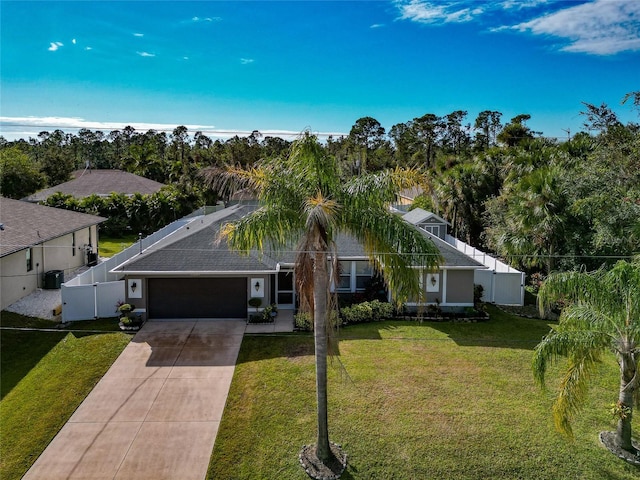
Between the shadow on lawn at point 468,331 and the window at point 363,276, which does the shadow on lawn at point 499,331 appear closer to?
Result: the shadow on lawn at point 468,331

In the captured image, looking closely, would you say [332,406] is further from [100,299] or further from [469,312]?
[100,299]

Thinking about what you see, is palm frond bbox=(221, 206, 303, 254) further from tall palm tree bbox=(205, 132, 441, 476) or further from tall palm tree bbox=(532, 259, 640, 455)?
tall palm tree bbox=(532, 259, 640, 455)

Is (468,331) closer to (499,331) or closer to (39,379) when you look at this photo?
(499,331)

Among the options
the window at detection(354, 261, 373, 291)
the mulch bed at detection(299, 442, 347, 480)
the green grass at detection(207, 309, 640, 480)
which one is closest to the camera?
the mulch bed at detection(299, 442, 347, 480)

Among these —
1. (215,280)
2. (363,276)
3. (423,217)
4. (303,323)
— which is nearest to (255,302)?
(215,280)

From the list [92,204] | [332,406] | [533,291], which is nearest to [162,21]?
[332,406]

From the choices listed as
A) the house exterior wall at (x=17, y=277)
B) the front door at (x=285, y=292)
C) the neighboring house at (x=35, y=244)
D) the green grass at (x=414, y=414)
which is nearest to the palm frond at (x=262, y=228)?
the green grass at (x=414, y=414)

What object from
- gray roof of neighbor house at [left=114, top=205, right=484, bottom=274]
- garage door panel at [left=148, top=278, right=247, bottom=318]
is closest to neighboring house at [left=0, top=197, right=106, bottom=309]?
gray roof of neighbor house at [left=114, top=205, right=484, bottom=274]
